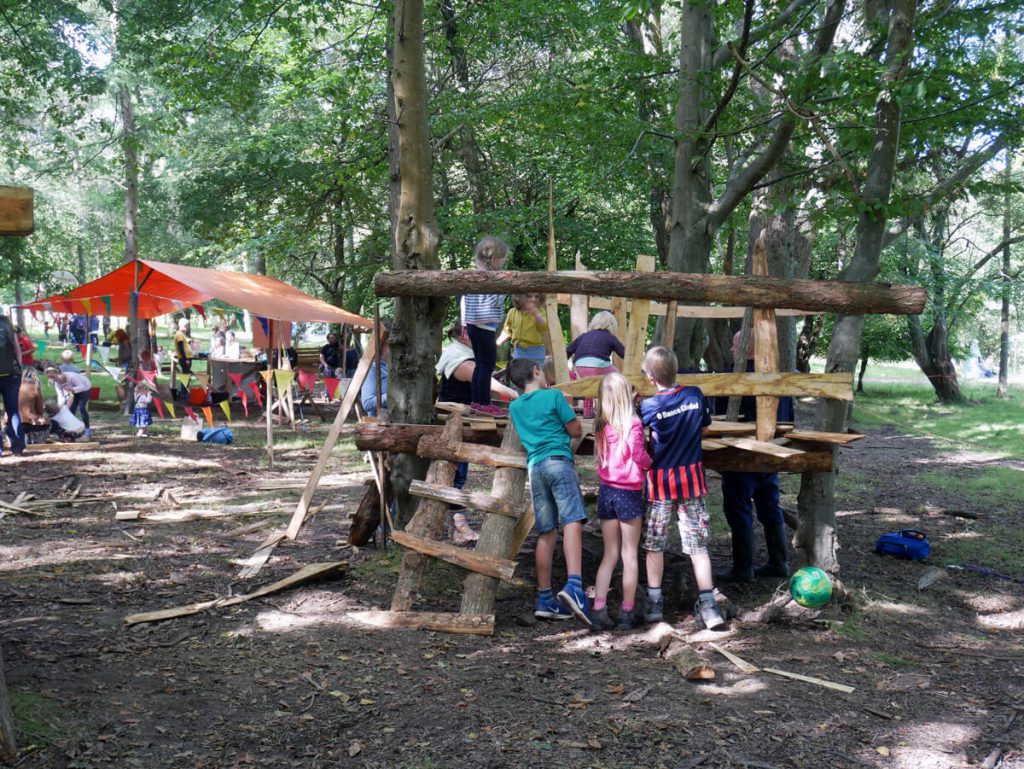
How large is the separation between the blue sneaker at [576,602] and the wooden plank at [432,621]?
1.62 feet

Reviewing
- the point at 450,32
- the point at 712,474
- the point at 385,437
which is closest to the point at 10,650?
the point at 385,437

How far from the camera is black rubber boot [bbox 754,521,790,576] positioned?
6941 mm

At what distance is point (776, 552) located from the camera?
6.94m

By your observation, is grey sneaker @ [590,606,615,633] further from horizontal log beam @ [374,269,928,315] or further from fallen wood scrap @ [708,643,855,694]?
horizontal log beam @ [374,269,928,315]

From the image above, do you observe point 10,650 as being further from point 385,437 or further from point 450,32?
point 450,32

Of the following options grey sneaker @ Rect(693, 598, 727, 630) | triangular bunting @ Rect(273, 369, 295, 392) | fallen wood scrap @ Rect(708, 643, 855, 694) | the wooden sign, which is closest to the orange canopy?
triangular bunting @ Rect(273, 369, 295, 392)

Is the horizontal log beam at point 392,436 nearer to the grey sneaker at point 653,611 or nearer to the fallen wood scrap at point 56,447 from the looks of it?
the grey sneaker at point 653,611

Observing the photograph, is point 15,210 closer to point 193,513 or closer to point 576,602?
point 576,602

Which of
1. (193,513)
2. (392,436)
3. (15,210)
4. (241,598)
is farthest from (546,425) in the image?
(193,513)

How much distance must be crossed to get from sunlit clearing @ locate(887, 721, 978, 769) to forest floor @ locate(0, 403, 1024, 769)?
1cm

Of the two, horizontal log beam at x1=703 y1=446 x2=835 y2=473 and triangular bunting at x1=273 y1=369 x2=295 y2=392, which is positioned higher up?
triangular bunting at x1=273 y1=369 x2=295 y2=392

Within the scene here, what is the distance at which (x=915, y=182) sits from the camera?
61.9 ft

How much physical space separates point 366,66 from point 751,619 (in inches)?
376

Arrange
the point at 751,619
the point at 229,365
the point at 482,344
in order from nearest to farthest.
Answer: the point at 751,619
the point at 482,344
the point at 229,365
